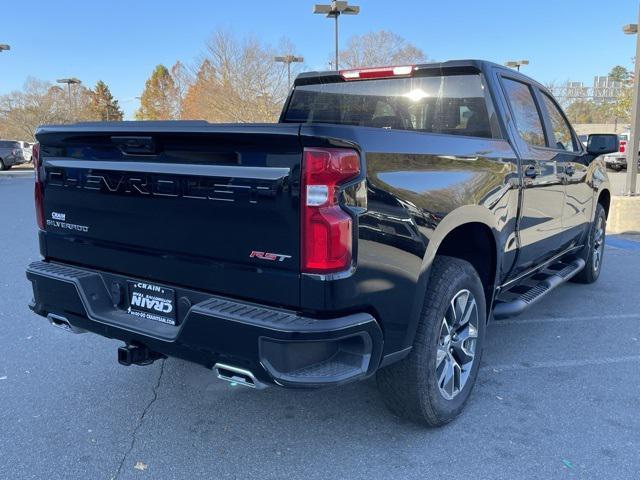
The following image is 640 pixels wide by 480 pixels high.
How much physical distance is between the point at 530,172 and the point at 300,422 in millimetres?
2126

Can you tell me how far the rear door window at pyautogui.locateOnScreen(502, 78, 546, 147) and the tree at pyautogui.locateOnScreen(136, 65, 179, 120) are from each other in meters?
52.5

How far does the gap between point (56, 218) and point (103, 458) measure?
4.18 ft

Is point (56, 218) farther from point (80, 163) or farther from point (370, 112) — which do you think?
point (370, 112)

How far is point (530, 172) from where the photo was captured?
3.62m

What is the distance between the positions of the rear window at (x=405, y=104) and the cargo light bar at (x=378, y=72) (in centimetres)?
4

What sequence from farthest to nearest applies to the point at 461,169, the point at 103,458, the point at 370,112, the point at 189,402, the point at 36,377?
1. the point at 370,112
2. the point at 36,377
3. the point at 189,402
4. the point at 461,169
5. the point at 103,458

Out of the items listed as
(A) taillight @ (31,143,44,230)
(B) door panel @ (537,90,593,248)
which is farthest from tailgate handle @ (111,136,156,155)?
(B) door panel @ (537,90,593,248)

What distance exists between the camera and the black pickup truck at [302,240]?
2152 millimetres

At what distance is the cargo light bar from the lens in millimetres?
3822

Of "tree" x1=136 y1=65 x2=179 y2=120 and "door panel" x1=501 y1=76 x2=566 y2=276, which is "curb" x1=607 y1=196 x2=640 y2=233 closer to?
"door panel" x1=501 y1=76 x2=566 y2=276

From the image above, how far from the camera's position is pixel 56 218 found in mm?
3027

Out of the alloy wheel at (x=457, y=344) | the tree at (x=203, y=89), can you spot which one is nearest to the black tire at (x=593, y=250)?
the alloy wheel at (x=457, y=344)

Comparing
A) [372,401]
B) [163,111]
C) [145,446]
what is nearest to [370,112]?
[372,401]

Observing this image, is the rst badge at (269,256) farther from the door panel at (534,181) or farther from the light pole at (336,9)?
the light pole at (336,9)
